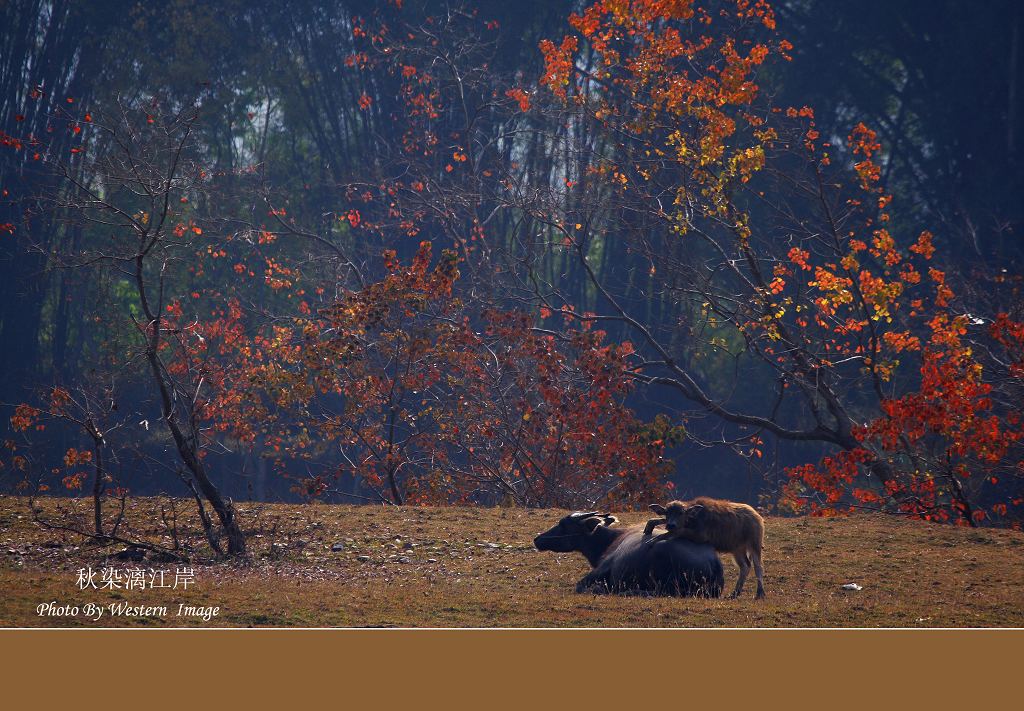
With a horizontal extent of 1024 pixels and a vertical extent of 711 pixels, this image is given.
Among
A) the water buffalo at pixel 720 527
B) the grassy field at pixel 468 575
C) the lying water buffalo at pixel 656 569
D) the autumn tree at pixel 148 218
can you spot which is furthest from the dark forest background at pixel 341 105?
the lying water buffalo at pixel 656 569

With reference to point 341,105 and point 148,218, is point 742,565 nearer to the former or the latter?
point 148,218

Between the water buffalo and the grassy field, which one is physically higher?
the water buffalo

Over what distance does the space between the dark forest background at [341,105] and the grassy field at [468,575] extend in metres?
9.92

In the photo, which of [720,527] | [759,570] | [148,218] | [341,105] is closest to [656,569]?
[720,527]

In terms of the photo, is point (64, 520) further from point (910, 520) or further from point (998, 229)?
point (998, 229)

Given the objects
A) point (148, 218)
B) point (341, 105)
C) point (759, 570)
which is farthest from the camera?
point (341, 105)

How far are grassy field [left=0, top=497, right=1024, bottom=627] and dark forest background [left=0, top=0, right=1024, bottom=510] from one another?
9.92 metres

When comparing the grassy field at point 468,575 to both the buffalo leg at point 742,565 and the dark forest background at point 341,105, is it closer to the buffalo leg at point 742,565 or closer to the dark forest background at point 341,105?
the buffalo leg at point 742,565

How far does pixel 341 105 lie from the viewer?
34.3m

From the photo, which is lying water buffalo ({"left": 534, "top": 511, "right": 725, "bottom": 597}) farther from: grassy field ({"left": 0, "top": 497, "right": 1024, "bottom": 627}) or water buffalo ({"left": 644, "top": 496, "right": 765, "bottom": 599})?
grassy field ({"left": 0, "top": 497, "right": 1024, "bottom": 627})

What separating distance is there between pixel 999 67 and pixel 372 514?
18.7m

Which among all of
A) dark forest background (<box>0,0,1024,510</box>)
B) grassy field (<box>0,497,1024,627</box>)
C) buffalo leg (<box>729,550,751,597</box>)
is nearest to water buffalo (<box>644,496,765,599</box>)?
buffalo leg (<box>729,550,751,597</box>)

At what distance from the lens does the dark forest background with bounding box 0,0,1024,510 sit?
79.7 feet

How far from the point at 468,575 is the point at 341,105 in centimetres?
2689
